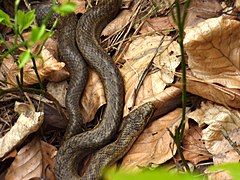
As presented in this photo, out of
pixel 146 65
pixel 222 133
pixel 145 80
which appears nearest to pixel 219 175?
pixel 222 133

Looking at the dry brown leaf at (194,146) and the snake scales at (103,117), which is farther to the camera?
the snake scales at (103,117)

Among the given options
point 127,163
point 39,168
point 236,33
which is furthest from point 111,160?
point 236,33

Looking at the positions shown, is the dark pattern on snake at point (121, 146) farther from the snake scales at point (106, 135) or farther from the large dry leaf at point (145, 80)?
the large dry leaf at point (145, 80)

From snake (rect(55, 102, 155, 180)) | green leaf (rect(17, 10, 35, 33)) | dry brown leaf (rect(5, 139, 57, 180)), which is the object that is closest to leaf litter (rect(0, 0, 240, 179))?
dry brown leaf (rect(5, 139, 57, 180))

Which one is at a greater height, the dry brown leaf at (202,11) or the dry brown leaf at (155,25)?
the dry brown leaf at (202,11)

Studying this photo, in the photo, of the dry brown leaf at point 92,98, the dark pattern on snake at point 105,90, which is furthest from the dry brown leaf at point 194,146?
the dry brown leaf at point 92,98

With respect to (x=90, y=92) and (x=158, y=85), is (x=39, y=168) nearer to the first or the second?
(x=90, y=92)
